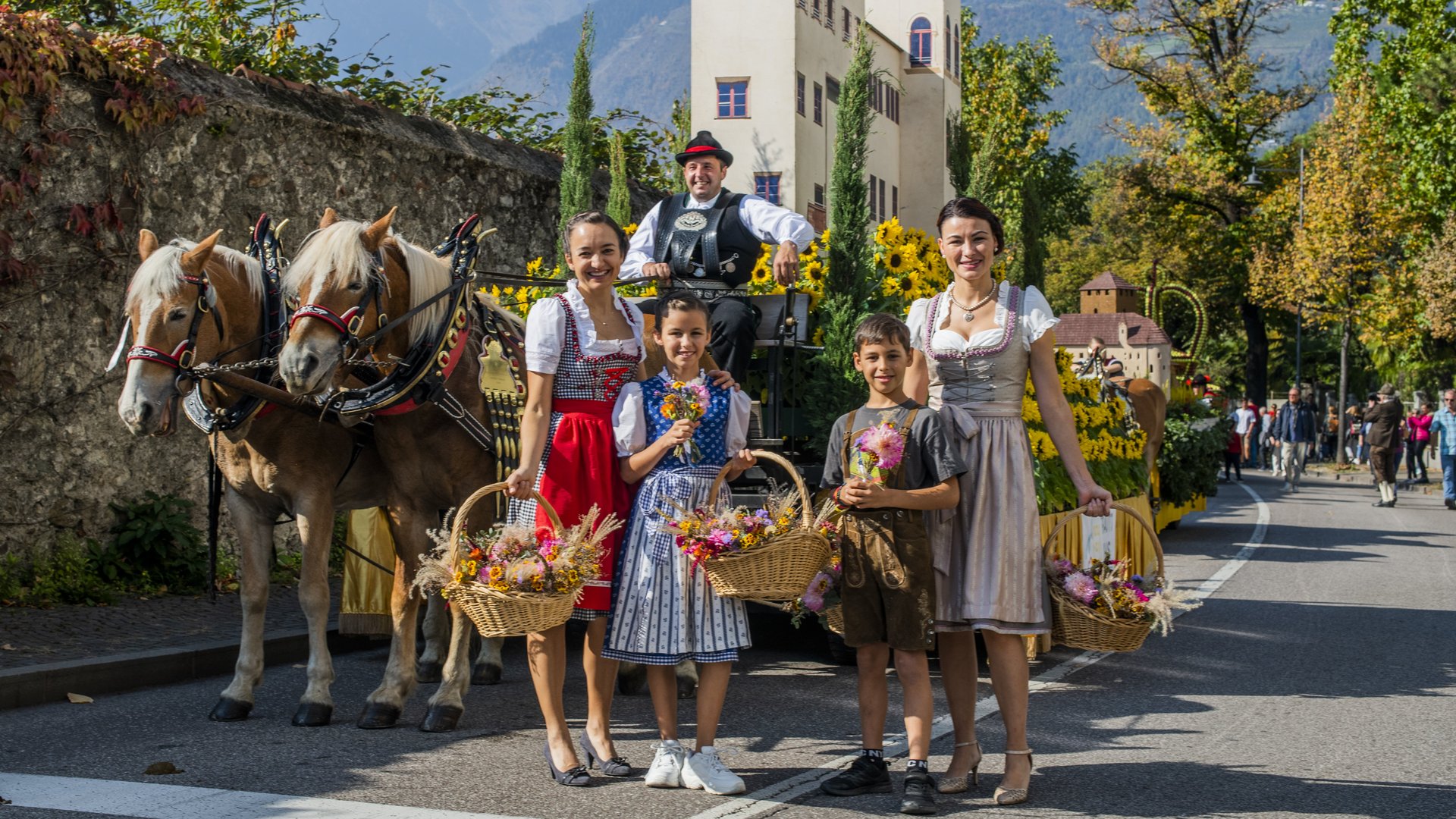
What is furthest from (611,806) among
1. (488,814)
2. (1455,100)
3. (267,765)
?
(1455,100)

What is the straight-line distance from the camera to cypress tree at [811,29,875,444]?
349 inches

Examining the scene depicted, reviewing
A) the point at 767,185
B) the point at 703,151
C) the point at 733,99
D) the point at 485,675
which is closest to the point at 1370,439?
the point at 703,151

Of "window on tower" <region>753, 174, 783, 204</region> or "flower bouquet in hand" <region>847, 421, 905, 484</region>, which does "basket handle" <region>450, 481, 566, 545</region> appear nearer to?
"flower bouquet in hand" <region>847, 421, 905, 484</region>

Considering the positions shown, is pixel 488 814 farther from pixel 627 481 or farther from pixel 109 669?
pixel 109 669

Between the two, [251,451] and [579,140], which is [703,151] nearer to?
[251,451]

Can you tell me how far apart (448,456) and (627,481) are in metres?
1.49

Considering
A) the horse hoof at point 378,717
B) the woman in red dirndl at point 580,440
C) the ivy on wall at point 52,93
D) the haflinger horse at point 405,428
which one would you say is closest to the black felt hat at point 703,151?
the haflinger horse at point 405,428

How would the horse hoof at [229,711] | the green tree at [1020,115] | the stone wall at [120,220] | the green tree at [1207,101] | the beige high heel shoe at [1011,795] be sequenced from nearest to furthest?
the beige high heel shoe at [1011,795]
the horse hoof at [229,711]
the stone wall at [120,220]
the green tree at [1207,101]
the green tree at [1020,115]

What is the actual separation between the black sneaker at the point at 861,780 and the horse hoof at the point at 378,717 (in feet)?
7.22

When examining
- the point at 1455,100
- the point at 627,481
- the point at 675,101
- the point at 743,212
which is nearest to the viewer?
the point at 627,481

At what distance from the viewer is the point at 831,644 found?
28.8 ft

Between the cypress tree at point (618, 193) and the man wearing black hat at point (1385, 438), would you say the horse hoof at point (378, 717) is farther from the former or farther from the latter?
the man wearing black hat at point (1385, 438)

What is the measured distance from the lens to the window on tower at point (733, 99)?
40.8 metres

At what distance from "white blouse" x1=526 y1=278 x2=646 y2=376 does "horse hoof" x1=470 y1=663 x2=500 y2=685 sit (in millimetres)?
2780
